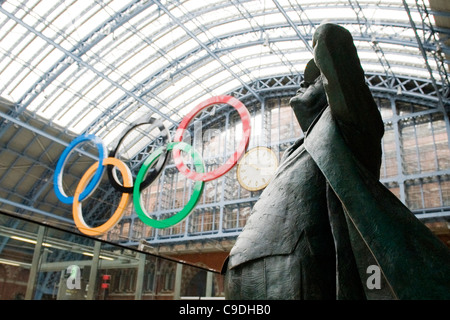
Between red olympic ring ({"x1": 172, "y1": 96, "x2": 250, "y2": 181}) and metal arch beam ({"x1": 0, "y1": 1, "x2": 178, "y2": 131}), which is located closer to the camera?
red olympic ring ({"x1": 172, "y1": 96, "x2": 250, "y2": 181})

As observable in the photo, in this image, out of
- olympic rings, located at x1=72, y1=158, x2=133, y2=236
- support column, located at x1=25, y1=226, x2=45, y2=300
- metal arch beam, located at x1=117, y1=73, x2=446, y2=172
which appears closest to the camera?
support column, located at x1=25, y1=226, x2=45, y2=300

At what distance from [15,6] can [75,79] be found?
15.0 feet

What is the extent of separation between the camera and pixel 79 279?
499 centimetres

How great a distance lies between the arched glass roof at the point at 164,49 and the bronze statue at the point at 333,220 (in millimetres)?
15049

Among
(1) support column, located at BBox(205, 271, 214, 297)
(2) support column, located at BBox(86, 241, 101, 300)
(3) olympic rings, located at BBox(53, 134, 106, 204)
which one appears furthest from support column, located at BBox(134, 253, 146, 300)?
(3) olympic rings, located at BBox(53, 134, 106, 204)

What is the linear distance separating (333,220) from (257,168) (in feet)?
59.2

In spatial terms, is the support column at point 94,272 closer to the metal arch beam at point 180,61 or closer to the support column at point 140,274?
the support column at point 140,274

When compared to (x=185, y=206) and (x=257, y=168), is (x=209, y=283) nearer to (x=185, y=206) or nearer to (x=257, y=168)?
(x=185, y=206)

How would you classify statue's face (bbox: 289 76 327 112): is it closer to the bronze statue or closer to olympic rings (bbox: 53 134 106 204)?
the bronze statue

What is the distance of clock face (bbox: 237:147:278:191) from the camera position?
19453mm

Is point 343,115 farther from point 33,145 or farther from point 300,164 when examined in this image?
point 33,145

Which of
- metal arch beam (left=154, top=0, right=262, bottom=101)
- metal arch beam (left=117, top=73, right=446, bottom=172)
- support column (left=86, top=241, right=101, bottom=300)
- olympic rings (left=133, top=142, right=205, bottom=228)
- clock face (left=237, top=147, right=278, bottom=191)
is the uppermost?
metal arch beam (left=154, top=0, right=262, bottom=101)

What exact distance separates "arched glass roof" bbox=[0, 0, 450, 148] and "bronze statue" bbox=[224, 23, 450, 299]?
15049mm
